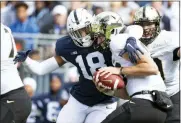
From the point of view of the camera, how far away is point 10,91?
5598mm

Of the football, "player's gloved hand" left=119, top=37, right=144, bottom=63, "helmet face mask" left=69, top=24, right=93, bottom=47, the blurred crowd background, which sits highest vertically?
"player's gloved hand" left=119, top=37, right=144, bottom=63

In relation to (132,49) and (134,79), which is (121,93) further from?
(132,49)

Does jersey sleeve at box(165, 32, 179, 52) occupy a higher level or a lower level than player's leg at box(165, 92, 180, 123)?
higher

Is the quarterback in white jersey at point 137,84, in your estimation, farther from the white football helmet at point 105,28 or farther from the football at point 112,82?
the white football helmet at point 105,28

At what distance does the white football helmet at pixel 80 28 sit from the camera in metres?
5.96

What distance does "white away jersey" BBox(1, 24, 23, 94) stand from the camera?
5578mm

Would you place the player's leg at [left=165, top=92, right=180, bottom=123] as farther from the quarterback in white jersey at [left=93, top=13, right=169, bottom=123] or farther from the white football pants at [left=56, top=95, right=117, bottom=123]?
the quarterback in white jersey at [left=93, top=13, right=169, bottom=123]

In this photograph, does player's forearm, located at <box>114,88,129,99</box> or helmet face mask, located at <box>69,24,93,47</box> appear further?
helmet face mask, located at <box>69,24,93,47</box>

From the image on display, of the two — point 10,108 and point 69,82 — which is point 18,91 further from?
point 69,82

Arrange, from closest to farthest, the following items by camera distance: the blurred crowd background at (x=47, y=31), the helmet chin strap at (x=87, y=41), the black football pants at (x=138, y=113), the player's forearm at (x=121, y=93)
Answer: the black football pants at (x=138, y=113)
the player's forearm at (x=121, y=93)
the helmet chin strap at (x=87, y=41)
the blurred crowd background at (x=47, y=31)

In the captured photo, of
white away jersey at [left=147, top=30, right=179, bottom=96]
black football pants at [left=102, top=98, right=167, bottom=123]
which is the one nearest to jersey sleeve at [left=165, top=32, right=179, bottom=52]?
white away jersey at [left=147, top=30, right=179, bottom=96]

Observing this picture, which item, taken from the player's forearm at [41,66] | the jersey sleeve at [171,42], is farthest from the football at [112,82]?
the player's forearm at [41,66]

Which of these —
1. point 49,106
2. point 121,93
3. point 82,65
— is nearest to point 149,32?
point 82,65

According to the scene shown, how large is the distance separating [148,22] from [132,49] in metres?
1.11
